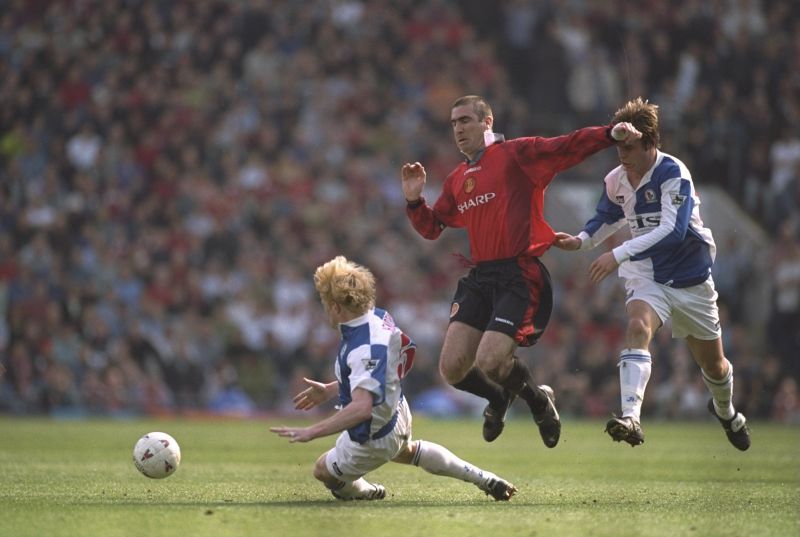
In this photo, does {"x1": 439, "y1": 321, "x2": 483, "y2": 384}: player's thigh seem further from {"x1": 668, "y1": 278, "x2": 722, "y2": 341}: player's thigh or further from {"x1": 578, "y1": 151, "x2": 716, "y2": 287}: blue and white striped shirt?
{"x1": 668, "y1": 278, "x2": 722, "y2": 341}: player's thigh

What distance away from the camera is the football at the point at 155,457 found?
8.75 m

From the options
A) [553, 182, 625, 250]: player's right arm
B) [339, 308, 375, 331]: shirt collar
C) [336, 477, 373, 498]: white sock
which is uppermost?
[553, 182, 625, 250]: player's right arm

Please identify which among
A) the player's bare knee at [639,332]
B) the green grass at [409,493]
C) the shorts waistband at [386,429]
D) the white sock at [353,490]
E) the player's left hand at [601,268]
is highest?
the player's left hand at [601,268]

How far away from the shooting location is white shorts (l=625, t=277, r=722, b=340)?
9.69m

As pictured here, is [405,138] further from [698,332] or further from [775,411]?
[698,332]

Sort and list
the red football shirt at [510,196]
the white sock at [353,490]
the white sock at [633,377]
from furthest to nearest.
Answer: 1. the red football shirt at [510,196]
2. the white sock at [633,377]
3. the white sock at [353,490]

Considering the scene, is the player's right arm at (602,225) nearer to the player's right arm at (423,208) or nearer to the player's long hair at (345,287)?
the player's right arm at (423,208)

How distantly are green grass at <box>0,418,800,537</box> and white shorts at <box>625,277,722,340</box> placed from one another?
1.19m

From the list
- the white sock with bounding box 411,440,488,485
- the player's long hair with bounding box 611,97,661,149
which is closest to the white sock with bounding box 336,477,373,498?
A: the white sock with bounding box 411,440,488,485

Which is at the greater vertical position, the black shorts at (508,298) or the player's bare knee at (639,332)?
the black shorts at (508,298)

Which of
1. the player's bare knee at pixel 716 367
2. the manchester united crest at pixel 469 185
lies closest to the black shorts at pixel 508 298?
the manchester united crest at pixel 469 185

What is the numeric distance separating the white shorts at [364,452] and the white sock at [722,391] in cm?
340

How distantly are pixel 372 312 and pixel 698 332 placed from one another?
3.22 meters

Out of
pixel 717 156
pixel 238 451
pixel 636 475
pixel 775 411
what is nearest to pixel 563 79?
pixel 717 156
